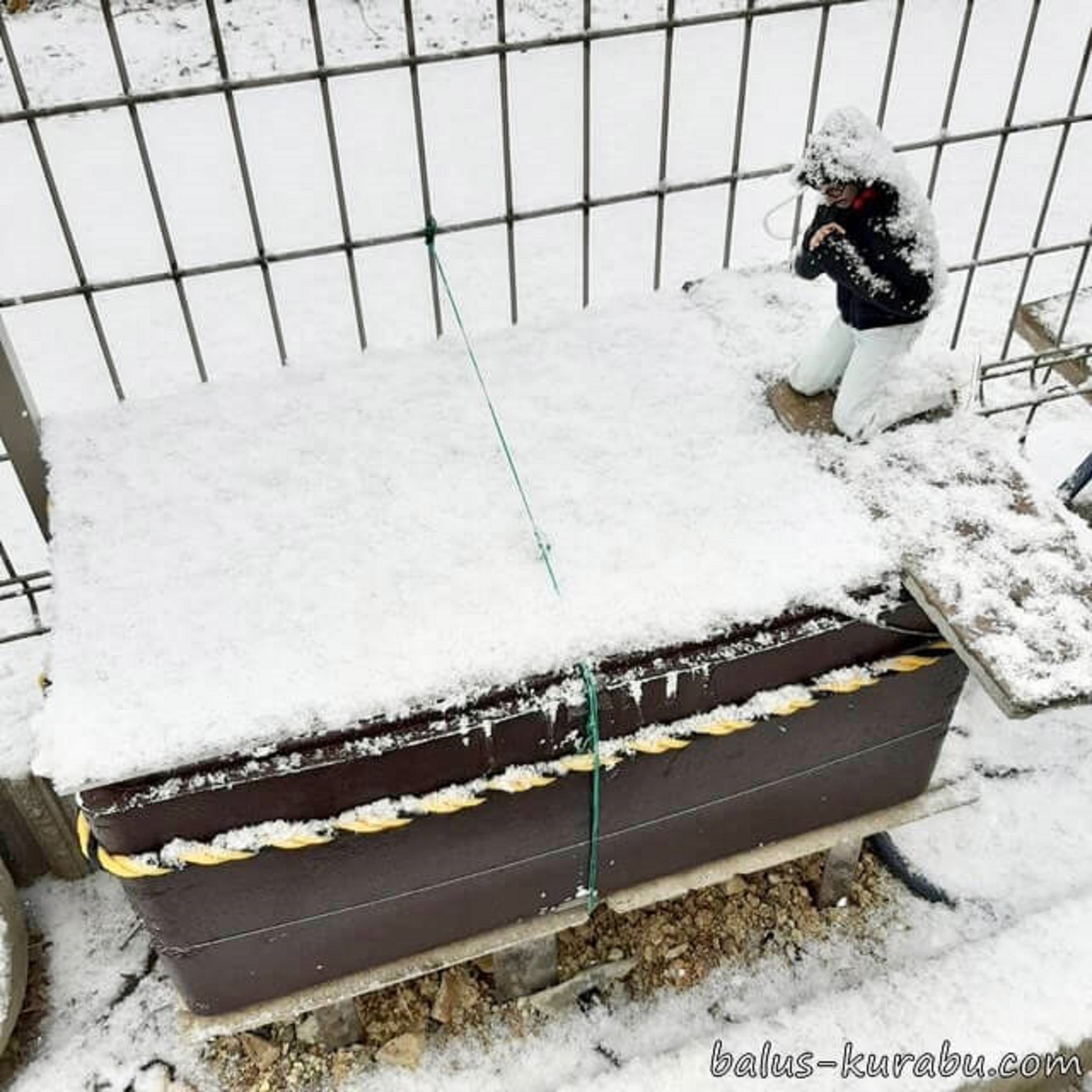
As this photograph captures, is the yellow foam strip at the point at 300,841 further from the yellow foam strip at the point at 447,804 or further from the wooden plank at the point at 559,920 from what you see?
the wooden plank at the point at 559,920

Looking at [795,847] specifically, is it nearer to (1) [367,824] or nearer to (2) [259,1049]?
(1) [367,824]

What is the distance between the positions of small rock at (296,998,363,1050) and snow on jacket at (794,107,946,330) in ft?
6.85

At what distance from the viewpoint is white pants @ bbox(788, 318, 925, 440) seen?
248 centimetres

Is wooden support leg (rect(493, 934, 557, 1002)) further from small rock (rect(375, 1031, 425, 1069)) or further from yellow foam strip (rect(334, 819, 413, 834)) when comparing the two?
yellow foam strip (rect(334, 819, 413, 834))

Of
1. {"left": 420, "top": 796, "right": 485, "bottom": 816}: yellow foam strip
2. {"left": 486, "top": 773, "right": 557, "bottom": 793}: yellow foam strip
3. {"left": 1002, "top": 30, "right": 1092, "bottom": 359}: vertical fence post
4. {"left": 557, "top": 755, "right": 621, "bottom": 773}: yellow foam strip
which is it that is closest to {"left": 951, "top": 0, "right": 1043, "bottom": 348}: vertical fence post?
{"left": 1002, "top": 30, "right": 1092, "bottom": 359}: vertical fence post

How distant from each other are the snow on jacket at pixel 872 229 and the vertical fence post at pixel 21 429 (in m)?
1.76

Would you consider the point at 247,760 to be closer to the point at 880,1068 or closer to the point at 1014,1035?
the point at 880,1068

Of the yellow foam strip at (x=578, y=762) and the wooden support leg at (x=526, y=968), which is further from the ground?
the yellow foam strip at (x=578, y=762)

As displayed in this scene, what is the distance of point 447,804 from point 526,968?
1.02 m

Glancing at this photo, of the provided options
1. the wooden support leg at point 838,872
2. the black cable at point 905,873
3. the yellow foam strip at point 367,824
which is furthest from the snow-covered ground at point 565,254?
the yellow foam strip at point 367,824

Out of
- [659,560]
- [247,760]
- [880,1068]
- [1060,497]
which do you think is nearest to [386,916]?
[247,760]

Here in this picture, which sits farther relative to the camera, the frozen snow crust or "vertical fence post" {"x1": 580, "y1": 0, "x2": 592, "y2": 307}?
"vertical fence post" {"x1": 580, "y1": 0, "x2": 592, "y2": 307}

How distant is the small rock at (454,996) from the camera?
10.2 feet

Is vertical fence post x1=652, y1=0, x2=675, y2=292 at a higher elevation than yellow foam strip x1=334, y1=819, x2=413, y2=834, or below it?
higher
